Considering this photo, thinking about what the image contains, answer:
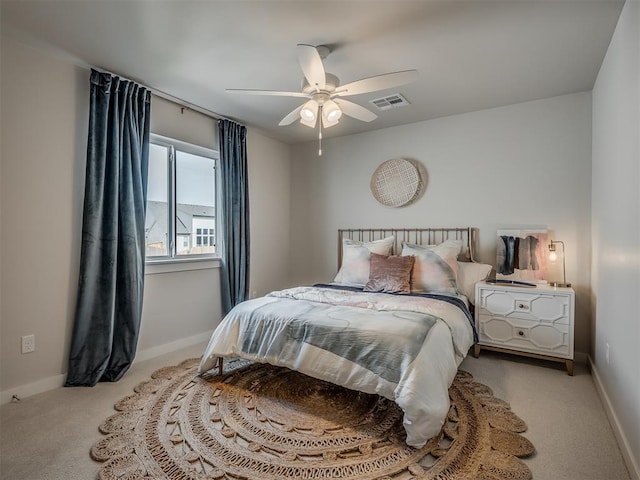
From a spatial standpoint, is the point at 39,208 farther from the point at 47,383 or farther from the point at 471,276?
the point at 471,276

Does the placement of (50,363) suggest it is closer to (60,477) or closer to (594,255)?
(60,477)

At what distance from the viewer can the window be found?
127 inches

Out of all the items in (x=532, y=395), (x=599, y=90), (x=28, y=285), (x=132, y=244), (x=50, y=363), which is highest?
(x=599, y=90)

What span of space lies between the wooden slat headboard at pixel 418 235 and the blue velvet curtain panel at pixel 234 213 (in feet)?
4.23

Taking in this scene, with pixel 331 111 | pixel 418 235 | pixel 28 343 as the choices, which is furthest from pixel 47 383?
pixel 418 235

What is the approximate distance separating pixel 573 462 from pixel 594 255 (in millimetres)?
1822

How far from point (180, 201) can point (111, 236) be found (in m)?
0.90

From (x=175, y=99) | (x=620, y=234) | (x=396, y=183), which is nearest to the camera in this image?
(x=620, y=234)

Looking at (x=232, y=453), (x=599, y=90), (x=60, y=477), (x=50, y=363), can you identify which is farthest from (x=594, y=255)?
(x=50, y=363)

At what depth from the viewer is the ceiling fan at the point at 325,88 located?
200 cm

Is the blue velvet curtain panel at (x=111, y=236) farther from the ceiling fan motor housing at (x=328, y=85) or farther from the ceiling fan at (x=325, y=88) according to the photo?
the ceiling fan motor housing at (x=328, y=85)

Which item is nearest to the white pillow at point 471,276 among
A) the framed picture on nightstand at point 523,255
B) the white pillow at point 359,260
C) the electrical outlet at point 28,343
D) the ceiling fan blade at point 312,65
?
the framed picture on nightstand at point 523,255

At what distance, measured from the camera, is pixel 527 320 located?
2840 millimetres

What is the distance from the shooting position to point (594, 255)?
2.76m
